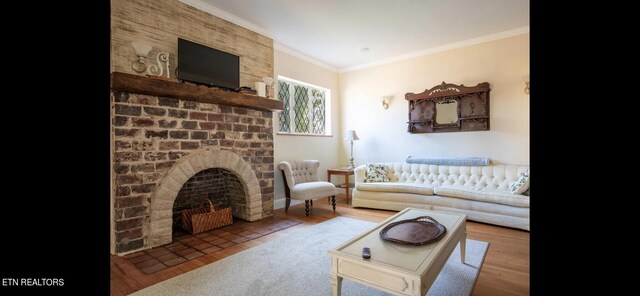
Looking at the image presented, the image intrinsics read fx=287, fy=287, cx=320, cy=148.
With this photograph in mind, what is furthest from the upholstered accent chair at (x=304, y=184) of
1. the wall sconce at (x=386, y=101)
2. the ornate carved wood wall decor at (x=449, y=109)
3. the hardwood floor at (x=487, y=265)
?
the ornate carved wood wall decor at (x=449, y=109)

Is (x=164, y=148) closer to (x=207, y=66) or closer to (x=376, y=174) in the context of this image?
(x=207, y=66)

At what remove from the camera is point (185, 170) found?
298cm

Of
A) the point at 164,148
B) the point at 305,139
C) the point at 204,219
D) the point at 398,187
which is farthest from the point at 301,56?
the point at 204,219

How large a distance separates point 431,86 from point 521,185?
208cm

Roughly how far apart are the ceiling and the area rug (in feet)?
8.61

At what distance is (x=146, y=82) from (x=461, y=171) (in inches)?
163

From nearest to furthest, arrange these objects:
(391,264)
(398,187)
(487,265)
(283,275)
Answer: (391,264), (283,275), (487,265), (398,187)

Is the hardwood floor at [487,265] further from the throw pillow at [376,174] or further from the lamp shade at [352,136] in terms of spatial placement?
the lamp shade at [352,136]

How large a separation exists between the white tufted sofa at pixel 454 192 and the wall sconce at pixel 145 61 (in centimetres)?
301

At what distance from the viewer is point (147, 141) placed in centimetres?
273

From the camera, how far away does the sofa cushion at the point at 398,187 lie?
396 cm

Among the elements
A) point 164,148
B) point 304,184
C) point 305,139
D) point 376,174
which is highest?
point 305,139
